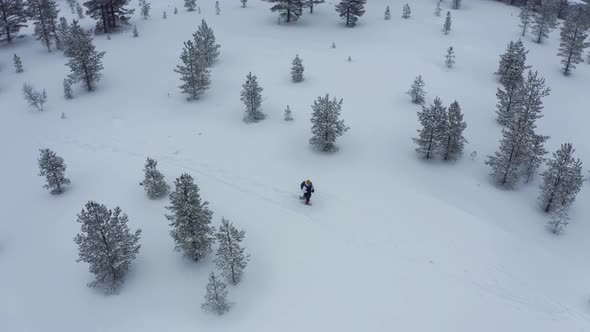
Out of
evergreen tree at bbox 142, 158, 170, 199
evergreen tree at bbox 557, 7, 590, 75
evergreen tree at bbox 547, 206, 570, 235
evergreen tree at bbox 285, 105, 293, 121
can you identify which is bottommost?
evergreen tree at bbox 547, 206, 570, 235

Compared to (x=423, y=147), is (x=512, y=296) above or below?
below

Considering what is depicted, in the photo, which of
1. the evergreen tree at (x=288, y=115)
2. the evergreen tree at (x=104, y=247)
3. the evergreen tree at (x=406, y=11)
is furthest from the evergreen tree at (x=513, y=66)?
the evergreen tree at (x=104, y=247)

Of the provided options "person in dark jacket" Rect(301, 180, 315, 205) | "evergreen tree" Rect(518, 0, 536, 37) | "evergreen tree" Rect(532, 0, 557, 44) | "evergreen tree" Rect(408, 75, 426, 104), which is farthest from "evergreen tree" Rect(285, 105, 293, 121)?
"evergreen tree" Rect(518, 0, 536, 37)

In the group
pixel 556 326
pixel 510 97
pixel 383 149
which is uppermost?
pixel 510 97

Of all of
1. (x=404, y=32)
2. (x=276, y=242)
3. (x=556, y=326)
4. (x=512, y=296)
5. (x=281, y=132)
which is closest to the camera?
(x=556, y=326)

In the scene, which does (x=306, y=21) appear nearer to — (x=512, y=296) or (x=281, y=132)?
(x=281, y=132)

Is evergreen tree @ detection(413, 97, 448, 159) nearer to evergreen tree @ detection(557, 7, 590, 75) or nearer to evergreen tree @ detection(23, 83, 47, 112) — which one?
evergreen tree @ detection(557, 7, 590, 75)

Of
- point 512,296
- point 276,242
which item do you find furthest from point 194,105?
point 512,296

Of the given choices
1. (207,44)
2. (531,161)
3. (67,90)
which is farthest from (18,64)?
(531,161)
